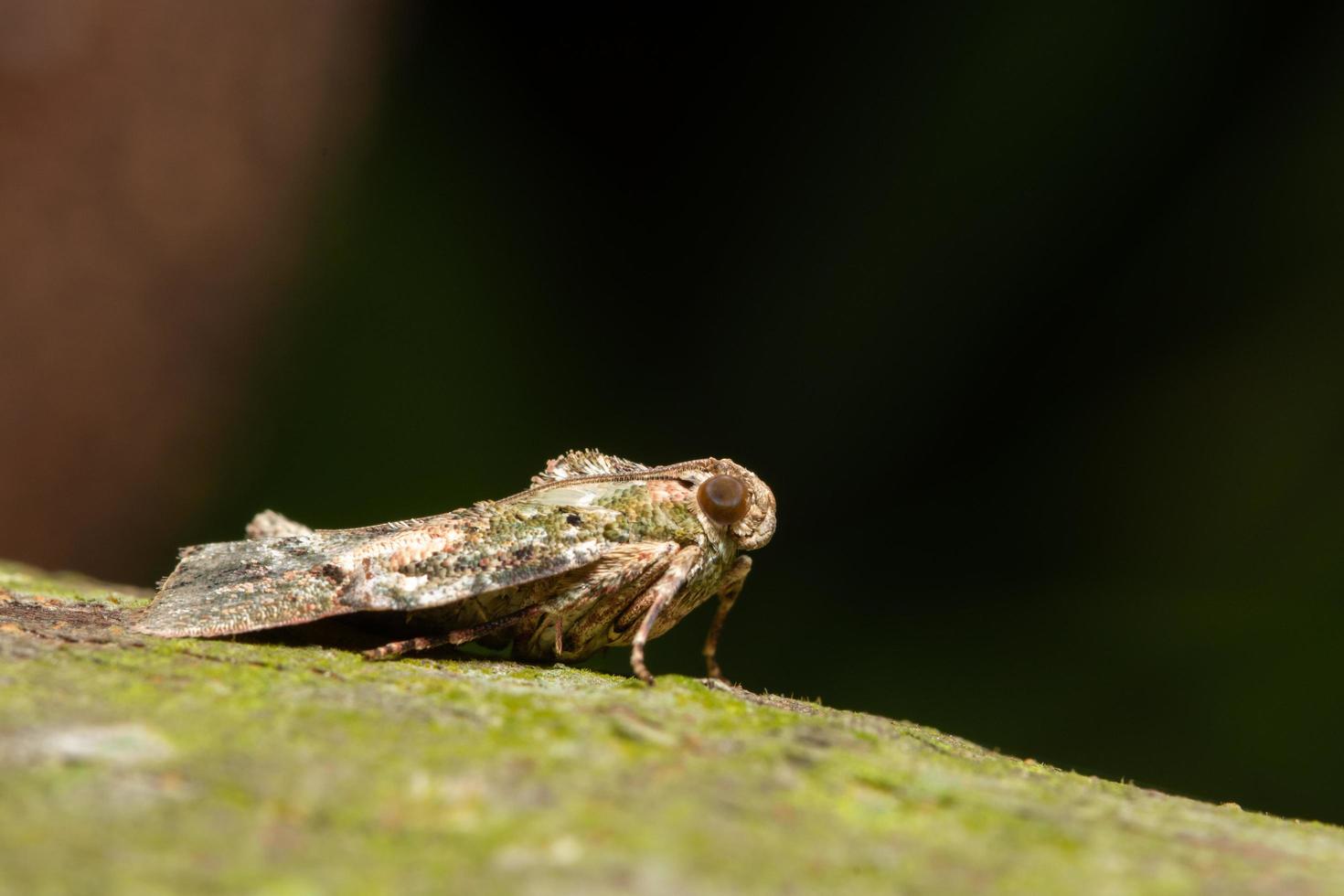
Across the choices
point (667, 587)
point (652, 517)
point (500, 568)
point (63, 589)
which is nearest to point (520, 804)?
point (500, 568)

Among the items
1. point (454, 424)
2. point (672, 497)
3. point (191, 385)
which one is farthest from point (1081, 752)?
point (191, 385)

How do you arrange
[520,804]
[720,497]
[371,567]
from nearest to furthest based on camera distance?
[520,804] < [371,567] < [720,497]

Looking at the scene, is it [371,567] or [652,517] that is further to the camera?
[652,517]

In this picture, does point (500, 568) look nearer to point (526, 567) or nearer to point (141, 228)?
point (526, 567)

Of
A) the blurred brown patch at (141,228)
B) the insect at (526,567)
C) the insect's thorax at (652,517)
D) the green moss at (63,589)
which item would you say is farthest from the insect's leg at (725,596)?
the blurred brown patch at (141,228)

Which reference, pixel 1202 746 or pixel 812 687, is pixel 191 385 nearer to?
pixel 812 687

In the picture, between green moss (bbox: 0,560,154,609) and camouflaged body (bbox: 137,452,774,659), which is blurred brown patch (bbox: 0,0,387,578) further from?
camouflaged body (bbox: 137,452,774,659)
